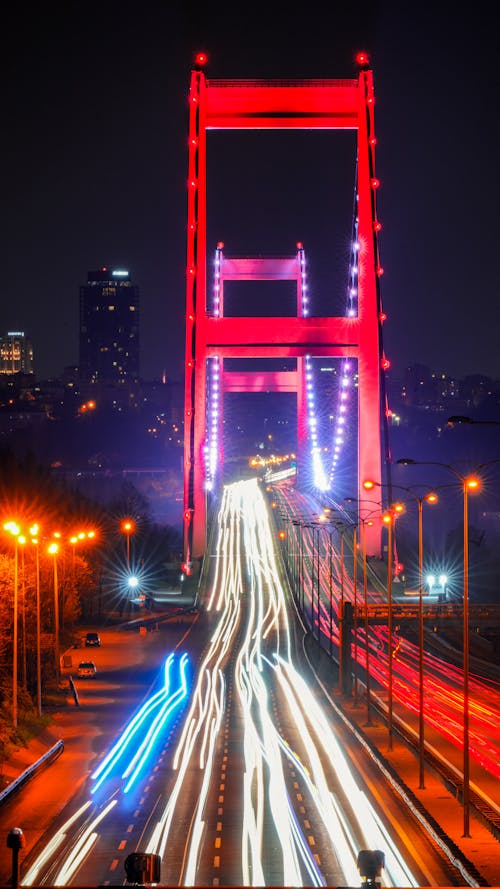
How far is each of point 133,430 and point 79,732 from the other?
143939 millimetres

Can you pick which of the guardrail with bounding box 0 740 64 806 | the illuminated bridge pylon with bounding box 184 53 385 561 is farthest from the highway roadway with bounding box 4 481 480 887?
the illuminated bridge pylon with bounding box 184 53 385 561

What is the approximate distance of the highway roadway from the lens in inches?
739

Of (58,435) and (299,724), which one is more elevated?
(58,435)

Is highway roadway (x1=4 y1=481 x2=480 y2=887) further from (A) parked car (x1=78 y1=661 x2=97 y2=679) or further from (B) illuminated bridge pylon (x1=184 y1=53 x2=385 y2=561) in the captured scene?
(B) illuminated bridge pylon (x1=184 y1=53 x2=385 y2=561)

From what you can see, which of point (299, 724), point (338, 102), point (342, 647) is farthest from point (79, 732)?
point (338, 102)

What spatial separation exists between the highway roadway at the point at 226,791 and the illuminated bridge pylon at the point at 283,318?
1225 centimetres

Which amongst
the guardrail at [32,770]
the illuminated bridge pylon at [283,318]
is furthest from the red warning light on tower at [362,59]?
the guardrail at [32,770]

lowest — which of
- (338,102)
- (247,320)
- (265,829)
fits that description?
(265,829)

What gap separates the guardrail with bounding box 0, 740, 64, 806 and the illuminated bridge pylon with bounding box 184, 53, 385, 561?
2752 centimetres

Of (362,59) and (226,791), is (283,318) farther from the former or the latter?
(226,791)

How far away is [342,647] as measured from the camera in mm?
39375

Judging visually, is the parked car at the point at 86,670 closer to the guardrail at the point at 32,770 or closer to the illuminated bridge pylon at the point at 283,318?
the guardrail at the point at 32,770

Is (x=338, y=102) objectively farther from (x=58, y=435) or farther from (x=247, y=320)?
(x=58, y=435)

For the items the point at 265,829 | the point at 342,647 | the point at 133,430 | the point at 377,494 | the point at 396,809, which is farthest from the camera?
the point at 133,430
